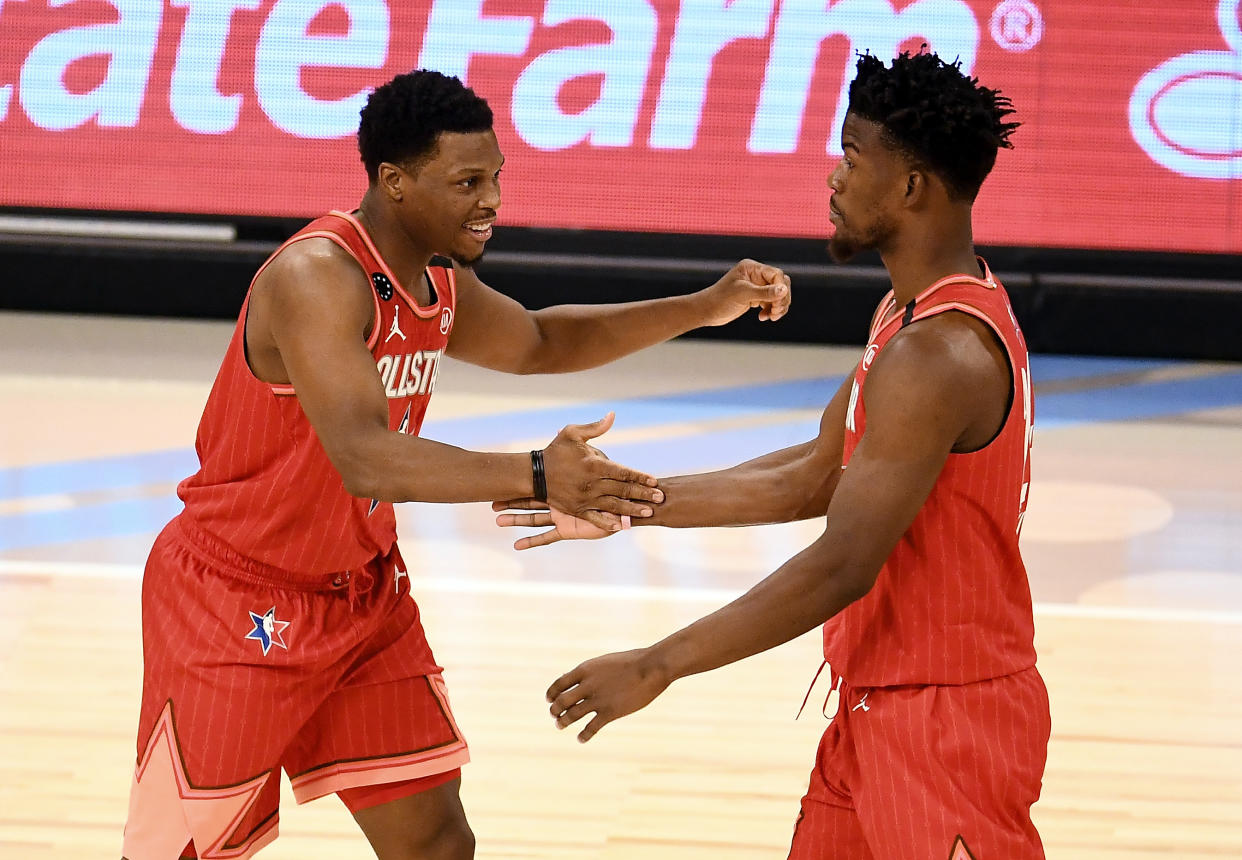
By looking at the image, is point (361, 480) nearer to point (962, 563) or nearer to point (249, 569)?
point (249, 569)

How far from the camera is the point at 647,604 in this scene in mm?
5148

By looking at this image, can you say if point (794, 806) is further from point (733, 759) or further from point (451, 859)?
point (451, 859)

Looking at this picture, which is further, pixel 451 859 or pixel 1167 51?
pixel 1167 51

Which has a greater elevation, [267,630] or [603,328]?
[603,328]

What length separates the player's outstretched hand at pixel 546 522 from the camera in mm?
2713

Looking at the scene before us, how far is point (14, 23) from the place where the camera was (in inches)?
287

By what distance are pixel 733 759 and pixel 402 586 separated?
1462 mm

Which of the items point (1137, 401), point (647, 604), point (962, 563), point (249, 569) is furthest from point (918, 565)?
point (1137, 401)

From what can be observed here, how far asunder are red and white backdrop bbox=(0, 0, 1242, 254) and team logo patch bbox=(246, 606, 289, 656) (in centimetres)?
465

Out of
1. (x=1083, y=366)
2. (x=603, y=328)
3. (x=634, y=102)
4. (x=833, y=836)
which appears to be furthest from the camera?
(x=1083, y=366)

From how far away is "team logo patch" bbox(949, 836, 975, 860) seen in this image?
228 centimetres

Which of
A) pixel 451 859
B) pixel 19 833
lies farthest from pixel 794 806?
pixel 19 833

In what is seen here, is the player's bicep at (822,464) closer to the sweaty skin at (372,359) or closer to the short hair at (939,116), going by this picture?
the sweaty skin at (372,359)

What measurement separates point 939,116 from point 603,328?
Result: 1166 millimetres
